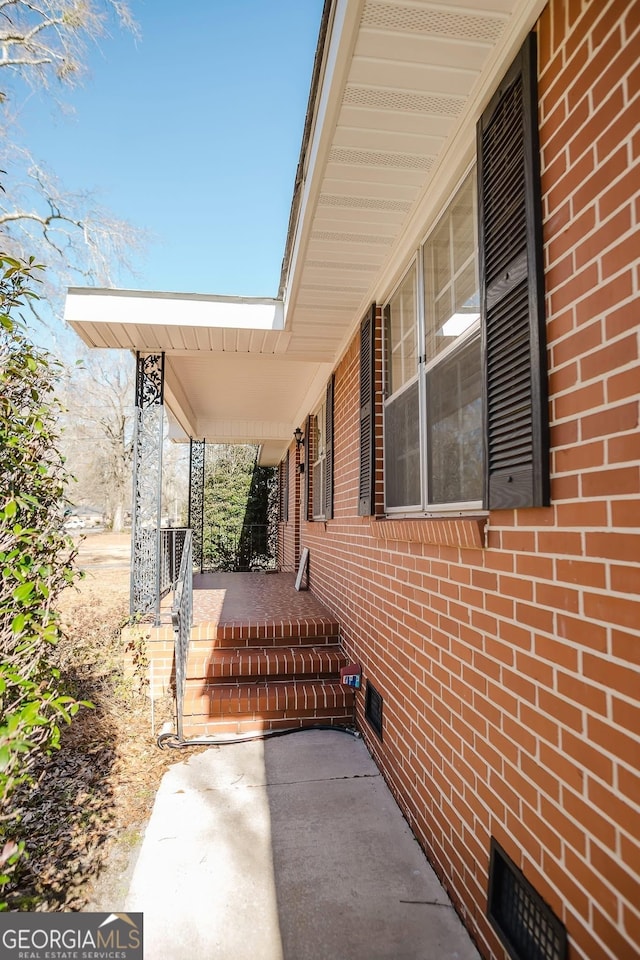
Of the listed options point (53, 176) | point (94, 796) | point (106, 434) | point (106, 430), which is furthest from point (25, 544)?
point (106, 434)

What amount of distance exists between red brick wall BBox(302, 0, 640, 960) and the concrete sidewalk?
0.30 metres

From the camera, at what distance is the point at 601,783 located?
3.97 feet

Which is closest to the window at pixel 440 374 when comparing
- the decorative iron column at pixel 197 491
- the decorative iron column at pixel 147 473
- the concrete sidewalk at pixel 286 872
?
the concrete sidewalk at pixel 286 872

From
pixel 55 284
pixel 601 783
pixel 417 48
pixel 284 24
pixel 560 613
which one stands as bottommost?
pixel 601 783

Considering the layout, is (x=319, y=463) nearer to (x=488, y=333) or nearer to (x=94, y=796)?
(x=94, y=796)

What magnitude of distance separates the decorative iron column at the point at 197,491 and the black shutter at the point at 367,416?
7813 mm

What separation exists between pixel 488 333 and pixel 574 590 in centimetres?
94

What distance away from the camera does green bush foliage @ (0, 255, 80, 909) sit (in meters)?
1.66

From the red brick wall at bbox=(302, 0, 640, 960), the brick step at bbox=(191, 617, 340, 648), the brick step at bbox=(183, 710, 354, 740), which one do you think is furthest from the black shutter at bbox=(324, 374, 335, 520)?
the red brick wall at bbox=(302, 0, 640, 960)

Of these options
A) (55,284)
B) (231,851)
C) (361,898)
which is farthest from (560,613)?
(55,284)

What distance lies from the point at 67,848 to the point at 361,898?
4.80 ft

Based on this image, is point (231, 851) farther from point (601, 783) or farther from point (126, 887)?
point (601, 783)

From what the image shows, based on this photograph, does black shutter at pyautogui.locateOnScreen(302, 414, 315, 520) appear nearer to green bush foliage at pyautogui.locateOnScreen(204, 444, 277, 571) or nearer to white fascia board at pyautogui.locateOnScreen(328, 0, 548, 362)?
white fascia board at pyautogui.locateOnScreen(328, 0, 548, 362)

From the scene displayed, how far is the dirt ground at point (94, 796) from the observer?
7.30ft
